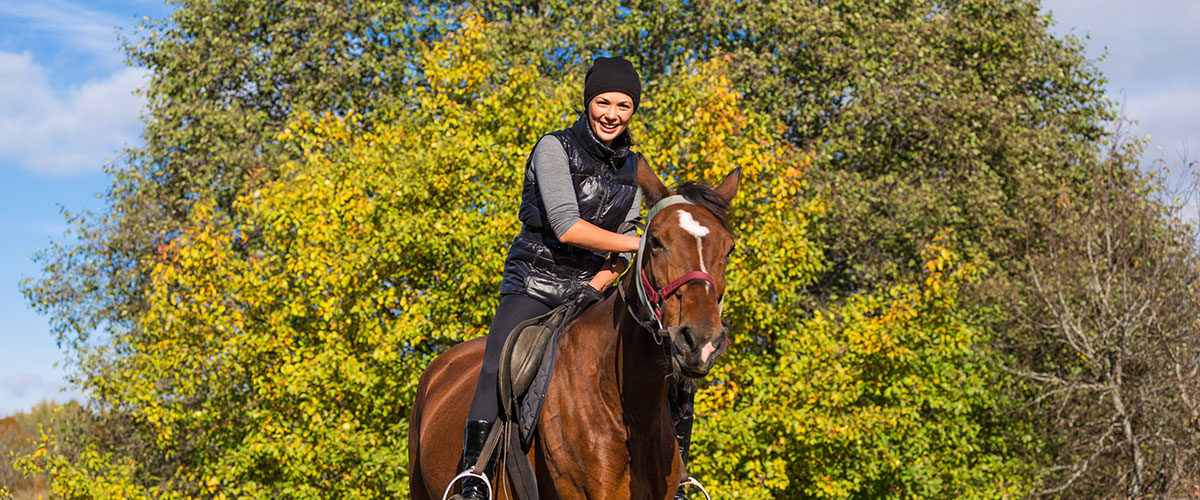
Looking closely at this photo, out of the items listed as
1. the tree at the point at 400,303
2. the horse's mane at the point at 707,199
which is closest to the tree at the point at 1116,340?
the tree at the point at 400,303

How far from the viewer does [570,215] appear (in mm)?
4840

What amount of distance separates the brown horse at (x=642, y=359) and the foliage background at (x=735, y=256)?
11.9 m

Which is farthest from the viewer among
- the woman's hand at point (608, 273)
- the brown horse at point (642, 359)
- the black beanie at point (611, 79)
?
the woman's hand at point (608, 273)

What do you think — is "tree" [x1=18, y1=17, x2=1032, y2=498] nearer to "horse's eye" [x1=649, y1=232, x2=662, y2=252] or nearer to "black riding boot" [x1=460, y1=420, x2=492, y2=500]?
"black riding boot" [x1=460, y1=420, x2=492, y2=500]

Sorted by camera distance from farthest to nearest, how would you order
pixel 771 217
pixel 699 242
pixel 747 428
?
pixel 771 217
pixel 747 428
pixel 699 242

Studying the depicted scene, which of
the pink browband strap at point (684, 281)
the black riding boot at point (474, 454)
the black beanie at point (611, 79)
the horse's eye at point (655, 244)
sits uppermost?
the black beanie at point (611, 79)

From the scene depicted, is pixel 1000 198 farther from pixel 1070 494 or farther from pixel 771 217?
pixel 771 217

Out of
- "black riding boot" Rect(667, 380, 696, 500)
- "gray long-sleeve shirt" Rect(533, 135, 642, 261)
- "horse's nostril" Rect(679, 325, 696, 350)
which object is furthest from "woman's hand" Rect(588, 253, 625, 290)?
"horse's nostril" Rect(679, 325, 696, 350)

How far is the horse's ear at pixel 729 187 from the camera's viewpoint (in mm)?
4379

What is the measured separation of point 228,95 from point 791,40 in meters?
14.0

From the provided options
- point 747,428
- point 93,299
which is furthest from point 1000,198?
point 93,299

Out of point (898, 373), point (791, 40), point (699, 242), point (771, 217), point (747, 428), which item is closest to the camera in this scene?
point (699, 242)

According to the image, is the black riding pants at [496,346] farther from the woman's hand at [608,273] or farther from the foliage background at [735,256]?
the foliage background at [735,256]

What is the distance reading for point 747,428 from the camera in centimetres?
1684
